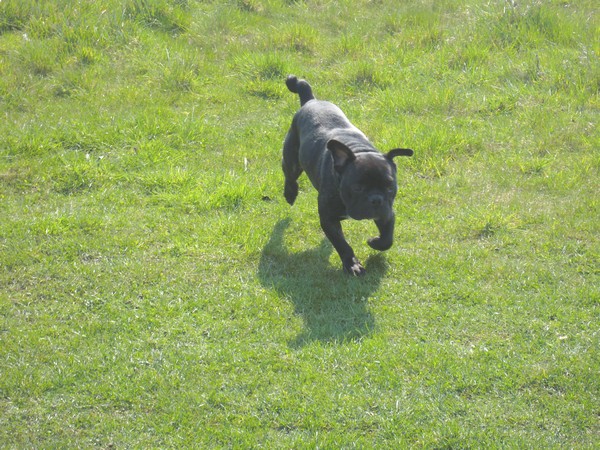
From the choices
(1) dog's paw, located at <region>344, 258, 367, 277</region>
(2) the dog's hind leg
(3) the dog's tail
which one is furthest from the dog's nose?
(3) the dog's tail

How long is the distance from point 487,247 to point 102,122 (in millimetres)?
4762

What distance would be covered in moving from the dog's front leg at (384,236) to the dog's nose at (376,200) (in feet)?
0.99

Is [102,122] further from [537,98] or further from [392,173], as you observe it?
[537,98]

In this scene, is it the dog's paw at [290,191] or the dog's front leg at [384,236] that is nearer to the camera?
the dog's front leg at [384,236]

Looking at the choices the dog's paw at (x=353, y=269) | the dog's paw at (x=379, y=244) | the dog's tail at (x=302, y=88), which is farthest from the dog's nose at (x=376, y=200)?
the dog's tail at (x=302, y=88)

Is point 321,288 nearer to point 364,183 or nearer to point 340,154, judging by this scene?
point 364,183

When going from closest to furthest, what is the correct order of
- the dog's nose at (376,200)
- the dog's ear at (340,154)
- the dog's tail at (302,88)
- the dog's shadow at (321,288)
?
1. the dog's shadow at (321,288)
2. the dog's nose at (376,200)
3. the dog's ear at (340,154)
4. the dog's tail at (302,88)

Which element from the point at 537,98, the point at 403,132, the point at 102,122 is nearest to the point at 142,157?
the point at 102,122

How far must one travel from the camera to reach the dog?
6.43 meters

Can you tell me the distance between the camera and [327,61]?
37.0 ft

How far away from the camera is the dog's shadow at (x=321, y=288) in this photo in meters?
6.11

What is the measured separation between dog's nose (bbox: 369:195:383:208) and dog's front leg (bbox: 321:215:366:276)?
56 cm

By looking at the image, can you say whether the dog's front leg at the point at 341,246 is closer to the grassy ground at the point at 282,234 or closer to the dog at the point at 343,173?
the dog at the point at 343,173

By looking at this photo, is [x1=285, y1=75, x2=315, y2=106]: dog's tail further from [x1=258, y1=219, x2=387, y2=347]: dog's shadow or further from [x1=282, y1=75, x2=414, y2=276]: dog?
[x1=258, y1=219, x2=387, y2=347]: dog's shadow
